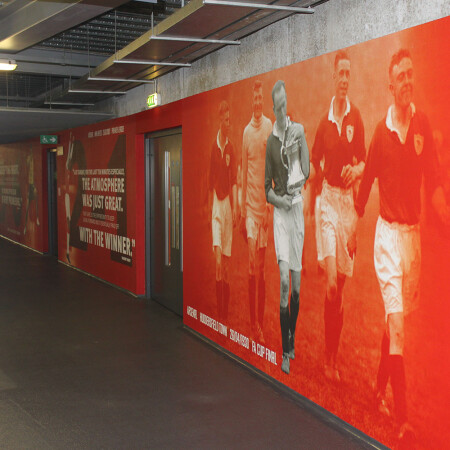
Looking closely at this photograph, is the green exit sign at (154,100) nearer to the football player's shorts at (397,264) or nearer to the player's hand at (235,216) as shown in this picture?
the player's hand at (235,216)

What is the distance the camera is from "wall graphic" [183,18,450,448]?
11.1 feet

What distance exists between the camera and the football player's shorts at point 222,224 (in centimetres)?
591

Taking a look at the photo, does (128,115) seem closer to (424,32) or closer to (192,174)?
(192,174)

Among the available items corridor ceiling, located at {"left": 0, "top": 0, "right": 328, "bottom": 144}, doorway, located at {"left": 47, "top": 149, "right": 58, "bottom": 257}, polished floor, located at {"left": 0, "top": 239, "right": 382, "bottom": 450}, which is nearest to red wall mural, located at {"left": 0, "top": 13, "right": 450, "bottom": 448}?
polished floor, located at {"left": 0, "top": 239, "right": 382, "bottom": 450}

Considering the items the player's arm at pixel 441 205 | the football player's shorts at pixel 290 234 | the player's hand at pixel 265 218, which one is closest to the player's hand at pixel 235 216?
the player's hand at pixel 265 218

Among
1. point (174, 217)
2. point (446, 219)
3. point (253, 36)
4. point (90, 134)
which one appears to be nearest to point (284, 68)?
point (253, 36)

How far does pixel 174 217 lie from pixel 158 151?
1.07 meters

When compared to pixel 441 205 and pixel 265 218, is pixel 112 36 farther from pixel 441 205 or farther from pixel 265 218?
pixel 441 205

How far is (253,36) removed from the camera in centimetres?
539

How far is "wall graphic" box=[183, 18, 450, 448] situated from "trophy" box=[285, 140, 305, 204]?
2cm

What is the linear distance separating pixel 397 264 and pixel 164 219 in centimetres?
485

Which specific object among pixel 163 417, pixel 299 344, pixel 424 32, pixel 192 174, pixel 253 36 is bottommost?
pixel 163 417

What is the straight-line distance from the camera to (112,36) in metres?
7.99

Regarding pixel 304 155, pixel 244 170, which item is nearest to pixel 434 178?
pixel 304 155
